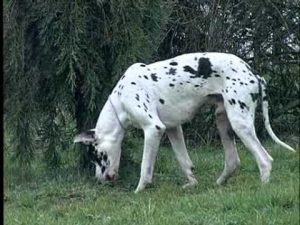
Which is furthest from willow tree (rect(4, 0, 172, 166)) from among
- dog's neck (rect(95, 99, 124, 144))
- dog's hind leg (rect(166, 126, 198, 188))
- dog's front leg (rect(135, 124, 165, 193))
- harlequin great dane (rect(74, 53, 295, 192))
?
dog's front leg (rect(135, 124, 165, 193))

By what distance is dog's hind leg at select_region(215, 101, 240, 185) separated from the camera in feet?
31.4

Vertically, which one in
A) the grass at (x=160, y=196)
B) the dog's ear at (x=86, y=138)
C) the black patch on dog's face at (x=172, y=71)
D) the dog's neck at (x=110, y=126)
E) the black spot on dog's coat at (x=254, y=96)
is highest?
the black patch on dog's face at (x=172, y=71)

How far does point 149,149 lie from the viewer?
9328 mm

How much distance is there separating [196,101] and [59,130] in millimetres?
2659

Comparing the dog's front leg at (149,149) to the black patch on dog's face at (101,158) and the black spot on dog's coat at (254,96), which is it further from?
the black spot on dog's coat at (254,96)

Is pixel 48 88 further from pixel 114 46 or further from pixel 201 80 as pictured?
pixel 201 80

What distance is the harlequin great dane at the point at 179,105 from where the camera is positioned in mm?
9133

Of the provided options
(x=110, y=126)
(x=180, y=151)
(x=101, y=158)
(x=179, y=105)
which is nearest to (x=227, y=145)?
(x=180, y=151)

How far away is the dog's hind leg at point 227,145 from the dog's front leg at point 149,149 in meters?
0.85

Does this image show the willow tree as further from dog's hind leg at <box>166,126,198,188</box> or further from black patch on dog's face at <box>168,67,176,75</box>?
dog's hind leg at <box>166,126,198,188</box>

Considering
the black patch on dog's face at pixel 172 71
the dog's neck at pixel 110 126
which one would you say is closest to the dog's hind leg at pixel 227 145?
the black patch on dog's face at pixel 172 71

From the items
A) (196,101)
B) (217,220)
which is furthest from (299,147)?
(217,220)

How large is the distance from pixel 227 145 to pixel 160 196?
167 centimetres

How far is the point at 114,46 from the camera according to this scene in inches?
405
